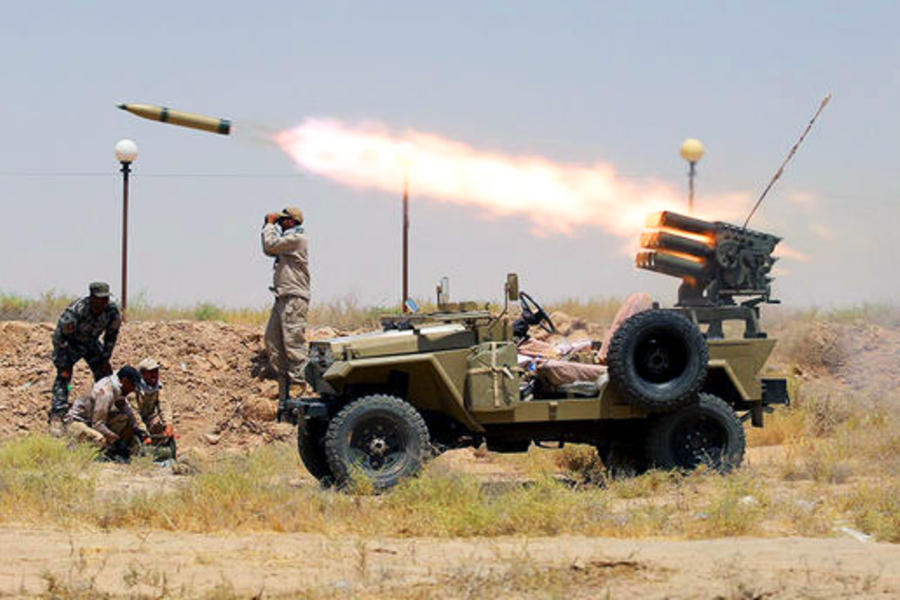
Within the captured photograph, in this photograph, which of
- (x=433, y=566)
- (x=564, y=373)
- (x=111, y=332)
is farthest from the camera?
(x=111, y=332)

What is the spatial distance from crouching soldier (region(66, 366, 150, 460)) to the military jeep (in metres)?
2.39

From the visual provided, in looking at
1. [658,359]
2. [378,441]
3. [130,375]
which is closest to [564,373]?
[658,359]

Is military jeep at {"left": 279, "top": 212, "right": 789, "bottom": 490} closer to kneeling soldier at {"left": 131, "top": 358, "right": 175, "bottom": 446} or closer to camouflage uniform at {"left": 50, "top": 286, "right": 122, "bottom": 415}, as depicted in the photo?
kneeling soldier at {"left": 131, "top": 358, "right": 175, "bottom": 446}

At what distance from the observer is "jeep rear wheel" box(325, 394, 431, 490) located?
1212 cm

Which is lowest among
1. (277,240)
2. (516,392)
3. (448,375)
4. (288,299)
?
(516,392)

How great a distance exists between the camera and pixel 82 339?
16.6 meters

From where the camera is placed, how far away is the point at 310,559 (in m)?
9.12

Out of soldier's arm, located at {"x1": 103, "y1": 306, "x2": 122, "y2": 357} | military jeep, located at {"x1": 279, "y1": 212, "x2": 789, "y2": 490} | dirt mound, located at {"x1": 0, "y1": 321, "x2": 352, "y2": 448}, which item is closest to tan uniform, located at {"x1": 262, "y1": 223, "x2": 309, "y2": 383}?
dirt mound, located at {"x1": 0, "y1": 321, "x2": 352, "y2": 448}

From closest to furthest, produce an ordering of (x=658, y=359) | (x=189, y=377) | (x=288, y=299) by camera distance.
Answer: (x=658, y=359)
(x=288, y=299)
(x=189, y=377)

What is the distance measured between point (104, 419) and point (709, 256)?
6.05 metres

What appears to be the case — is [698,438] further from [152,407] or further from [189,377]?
[189,377]

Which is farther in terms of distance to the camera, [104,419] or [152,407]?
[152,407]

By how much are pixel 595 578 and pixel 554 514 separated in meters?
1.82

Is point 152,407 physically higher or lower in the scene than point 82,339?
lower
